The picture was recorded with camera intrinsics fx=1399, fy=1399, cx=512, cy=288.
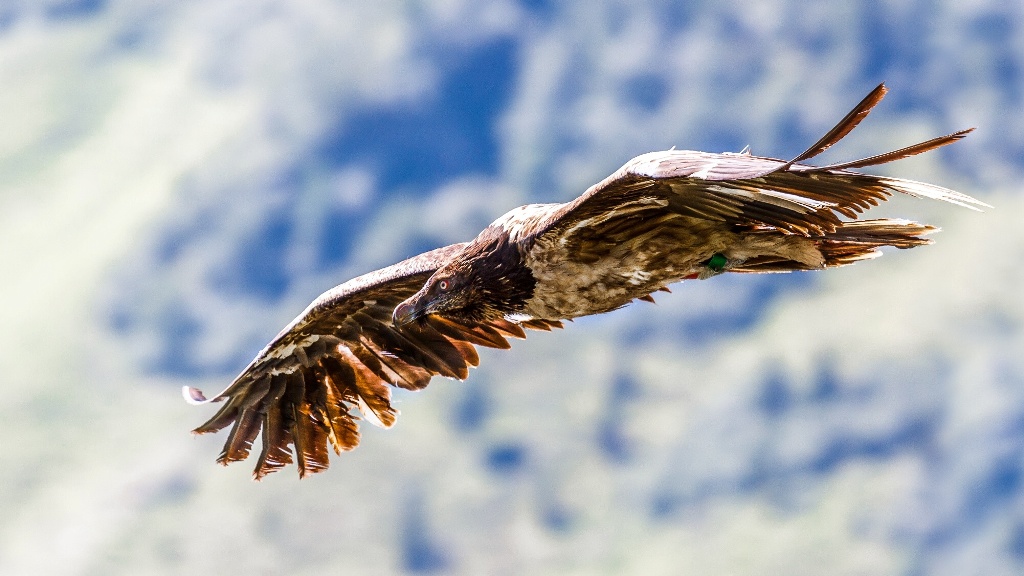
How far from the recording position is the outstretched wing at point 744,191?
7000 millimetres

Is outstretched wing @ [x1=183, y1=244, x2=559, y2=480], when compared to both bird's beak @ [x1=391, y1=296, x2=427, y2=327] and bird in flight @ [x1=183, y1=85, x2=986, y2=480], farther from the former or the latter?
bird's beak @ [x1=391, y1=296, x2=427, y2=327]

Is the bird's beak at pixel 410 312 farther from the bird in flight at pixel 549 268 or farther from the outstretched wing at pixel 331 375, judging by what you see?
the outstretched wing at pixel 331 375

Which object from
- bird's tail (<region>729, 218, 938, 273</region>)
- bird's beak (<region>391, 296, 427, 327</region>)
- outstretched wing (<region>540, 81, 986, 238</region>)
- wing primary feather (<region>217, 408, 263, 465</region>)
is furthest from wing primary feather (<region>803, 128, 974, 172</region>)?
wing primary feather (<region>217, 408, 263, 465</region>)

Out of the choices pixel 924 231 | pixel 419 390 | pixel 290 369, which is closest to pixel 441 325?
pixel 419 390

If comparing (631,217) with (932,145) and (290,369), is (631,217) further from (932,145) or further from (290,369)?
(290,369)

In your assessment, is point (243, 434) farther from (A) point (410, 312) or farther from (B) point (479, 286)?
(B) point (479, 286)

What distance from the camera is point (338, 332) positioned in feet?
38.4

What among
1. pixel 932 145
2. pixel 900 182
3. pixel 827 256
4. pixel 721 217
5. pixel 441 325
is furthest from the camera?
pixel 441 325

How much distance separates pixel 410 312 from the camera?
32.7 feet

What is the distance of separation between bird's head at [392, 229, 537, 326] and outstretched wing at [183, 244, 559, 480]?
52.0 inches

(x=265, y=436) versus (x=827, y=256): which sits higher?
(x=265, y=436)

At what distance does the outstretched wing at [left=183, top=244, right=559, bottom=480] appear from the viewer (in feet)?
37.4

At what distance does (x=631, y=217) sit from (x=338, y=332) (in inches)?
157

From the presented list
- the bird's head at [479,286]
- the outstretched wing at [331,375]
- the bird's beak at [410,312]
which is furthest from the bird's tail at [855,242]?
the outstretched wing at [331,375]
